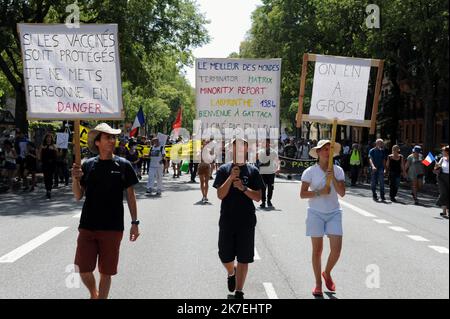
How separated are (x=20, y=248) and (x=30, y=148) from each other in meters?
12.7

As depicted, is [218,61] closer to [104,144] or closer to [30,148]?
[104,144]

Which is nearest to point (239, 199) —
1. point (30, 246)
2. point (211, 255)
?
point (211, 255)

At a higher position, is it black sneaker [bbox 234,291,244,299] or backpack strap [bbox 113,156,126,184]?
backpack strap [bbox 113,156,126,184]

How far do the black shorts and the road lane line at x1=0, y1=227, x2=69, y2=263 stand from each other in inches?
146

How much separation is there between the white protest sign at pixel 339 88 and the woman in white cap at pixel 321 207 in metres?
0.34

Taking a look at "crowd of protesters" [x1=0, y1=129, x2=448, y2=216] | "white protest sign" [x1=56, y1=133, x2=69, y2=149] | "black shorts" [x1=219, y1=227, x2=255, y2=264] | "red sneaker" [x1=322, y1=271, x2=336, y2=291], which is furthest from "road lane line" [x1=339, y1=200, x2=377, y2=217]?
"white protest sign" [x1=56, y1=133, x2=69, y2=149]

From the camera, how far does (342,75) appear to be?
7.07 metres

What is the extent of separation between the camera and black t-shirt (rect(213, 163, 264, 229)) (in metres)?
6.77

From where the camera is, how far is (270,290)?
24.1 ft

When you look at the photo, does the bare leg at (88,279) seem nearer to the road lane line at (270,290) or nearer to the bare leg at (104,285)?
the bare leg at (104,285)

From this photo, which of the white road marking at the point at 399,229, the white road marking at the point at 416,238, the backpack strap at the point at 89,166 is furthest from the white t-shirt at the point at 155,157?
the backpack strap at the point at 89,166

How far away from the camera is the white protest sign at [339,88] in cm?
696

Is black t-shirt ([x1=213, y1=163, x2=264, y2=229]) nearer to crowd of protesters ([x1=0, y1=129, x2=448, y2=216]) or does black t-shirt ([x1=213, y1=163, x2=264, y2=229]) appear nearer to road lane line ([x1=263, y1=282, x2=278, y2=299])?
road lane line ([x1=263, y1=282, x2=278, y2=299])
